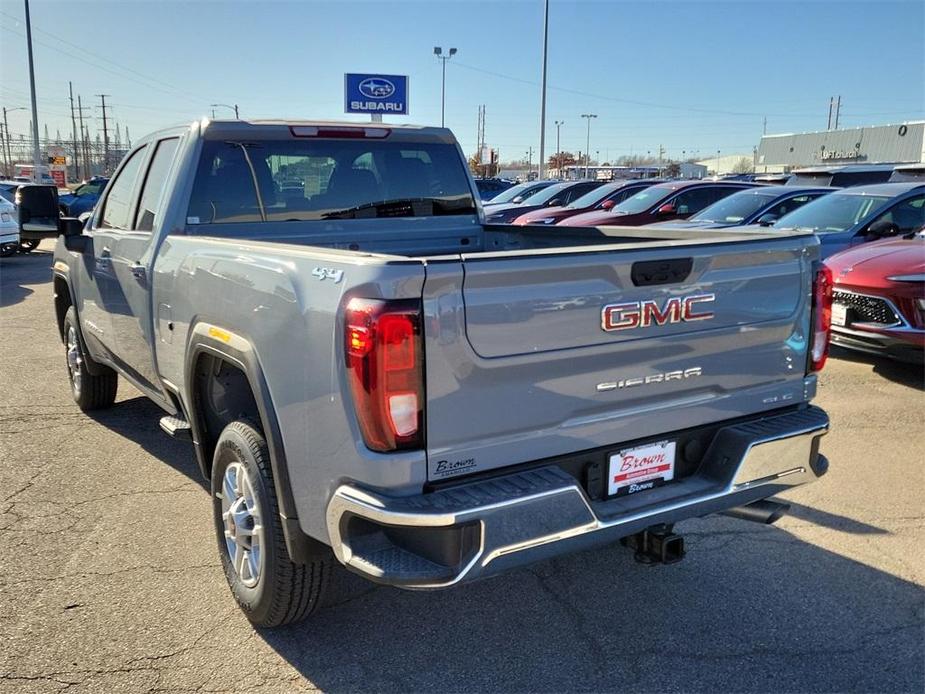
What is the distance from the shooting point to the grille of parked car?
6531mm

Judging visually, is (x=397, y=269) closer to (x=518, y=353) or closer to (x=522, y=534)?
(x=518, y=353)

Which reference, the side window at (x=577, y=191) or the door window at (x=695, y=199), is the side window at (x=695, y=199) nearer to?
the door window at (x=695, y=199)

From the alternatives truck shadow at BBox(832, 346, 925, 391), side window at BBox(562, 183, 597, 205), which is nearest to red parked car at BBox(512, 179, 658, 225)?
side window at BBox(562, 183, 597, 205)

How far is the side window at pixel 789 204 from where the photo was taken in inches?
447

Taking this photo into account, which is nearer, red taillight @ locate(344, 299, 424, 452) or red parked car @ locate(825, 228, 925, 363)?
red taillight @ locate(344, 299, 424, 452)

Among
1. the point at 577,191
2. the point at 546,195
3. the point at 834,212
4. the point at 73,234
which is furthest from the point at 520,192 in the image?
the point at 73,234

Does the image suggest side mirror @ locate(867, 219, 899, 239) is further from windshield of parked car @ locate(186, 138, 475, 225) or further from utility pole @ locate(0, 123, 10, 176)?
utility pole @ locate(0, 123, 10, 176)

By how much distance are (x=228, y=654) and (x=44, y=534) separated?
1.64 meters

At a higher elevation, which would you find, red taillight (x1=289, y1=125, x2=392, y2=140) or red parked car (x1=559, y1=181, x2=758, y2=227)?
red taillight (x1=289, y1=125, x2=392, y2=140)

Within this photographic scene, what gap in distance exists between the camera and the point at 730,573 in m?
3.76

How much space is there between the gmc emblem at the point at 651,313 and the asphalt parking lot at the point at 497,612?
1305 millimetres

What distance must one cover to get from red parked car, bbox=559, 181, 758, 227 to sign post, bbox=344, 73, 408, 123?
575 inches

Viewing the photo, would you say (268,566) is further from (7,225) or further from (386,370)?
(7,225)

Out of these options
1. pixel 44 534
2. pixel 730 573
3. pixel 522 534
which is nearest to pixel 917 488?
pixel 730 573
